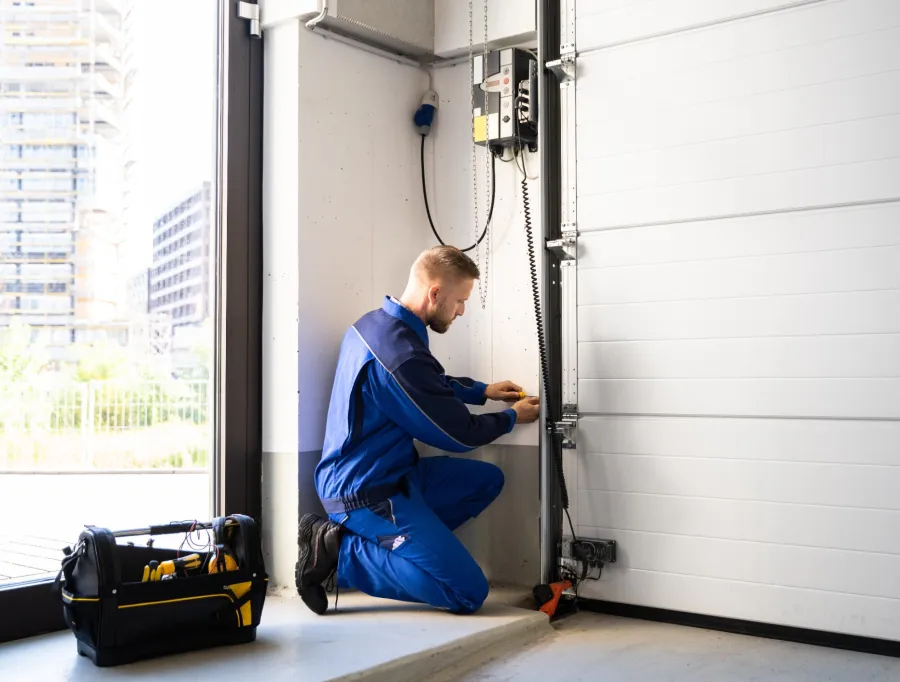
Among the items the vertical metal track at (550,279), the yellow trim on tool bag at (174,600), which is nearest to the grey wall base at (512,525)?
the vertical metal track at (550,279)

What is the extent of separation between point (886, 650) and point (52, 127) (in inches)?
128

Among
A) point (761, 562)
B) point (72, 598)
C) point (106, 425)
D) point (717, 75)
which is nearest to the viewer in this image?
point (72, 598)

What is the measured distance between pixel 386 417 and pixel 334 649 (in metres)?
0.86

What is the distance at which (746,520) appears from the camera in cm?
306

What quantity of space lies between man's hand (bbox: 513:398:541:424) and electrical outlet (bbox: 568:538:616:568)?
0.49m

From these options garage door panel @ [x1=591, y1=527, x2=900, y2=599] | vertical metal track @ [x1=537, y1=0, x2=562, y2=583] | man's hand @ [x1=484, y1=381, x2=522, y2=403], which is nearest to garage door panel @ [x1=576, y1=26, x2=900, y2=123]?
vertical metal track @ [x1=537, y1=0, x2=562, y2=583]

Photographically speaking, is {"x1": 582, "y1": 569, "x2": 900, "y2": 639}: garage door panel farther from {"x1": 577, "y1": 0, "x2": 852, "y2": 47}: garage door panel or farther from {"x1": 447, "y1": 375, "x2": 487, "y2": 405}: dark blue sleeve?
{"x1": 577, "y1": 0, "x2": 852, "y2": 47}: garage door panel

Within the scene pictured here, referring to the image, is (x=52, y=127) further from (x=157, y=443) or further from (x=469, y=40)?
(x=469, y=40)

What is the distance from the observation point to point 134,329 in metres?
3.36

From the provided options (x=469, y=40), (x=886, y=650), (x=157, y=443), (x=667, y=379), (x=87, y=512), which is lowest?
(x=886, y=650)

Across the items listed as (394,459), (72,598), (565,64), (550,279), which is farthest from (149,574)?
(565,64)

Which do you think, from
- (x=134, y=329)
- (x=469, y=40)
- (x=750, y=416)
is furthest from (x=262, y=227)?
(x=750, y=416)

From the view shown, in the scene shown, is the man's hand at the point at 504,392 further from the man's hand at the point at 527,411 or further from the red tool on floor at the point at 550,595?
the red tool on floor at the point at 550,595

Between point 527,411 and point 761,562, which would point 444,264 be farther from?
point 761,562
